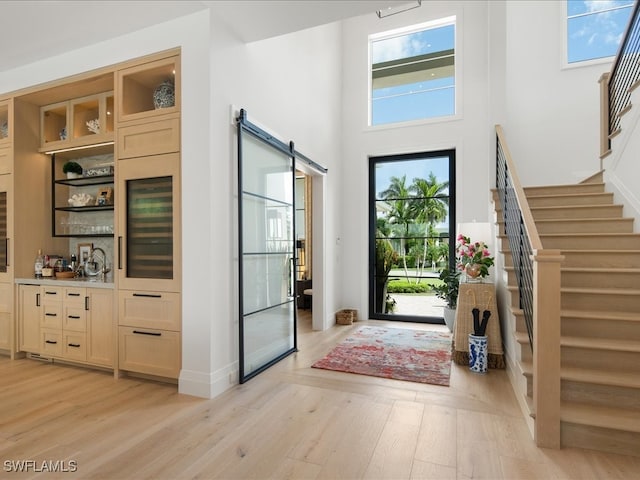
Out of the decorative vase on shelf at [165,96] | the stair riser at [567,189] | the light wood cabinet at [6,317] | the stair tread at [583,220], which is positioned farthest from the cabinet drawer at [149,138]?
the stair riser at [567,189]

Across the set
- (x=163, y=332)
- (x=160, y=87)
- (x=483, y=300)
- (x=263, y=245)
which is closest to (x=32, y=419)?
(x=163, y=332)

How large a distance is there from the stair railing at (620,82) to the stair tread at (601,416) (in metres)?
2.92

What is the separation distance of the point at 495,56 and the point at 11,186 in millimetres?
5783

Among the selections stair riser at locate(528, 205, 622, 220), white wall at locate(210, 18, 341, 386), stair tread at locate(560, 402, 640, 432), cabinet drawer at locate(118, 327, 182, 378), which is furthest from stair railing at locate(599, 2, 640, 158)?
cabinet drawer at locate(118, 327, 182, 378)

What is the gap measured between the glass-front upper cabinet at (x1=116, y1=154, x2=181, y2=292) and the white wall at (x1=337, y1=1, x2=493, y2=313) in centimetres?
322

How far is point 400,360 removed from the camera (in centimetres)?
361

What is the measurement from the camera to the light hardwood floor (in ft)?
6.05

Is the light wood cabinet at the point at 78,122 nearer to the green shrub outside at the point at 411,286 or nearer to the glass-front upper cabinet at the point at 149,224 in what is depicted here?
the glass-front upper cabinet at the point at 149,224

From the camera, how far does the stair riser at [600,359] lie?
91.6 inches

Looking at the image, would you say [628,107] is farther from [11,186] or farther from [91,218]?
[11,186]

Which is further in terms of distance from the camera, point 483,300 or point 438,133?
point 438,133

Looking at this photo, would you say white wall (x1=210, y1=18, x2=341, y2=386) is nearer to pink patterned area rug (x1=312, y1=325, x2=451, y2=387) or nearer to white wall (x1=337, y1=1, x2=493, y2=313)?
white wall (x1=337, y1=1, x2=493, y2=313)

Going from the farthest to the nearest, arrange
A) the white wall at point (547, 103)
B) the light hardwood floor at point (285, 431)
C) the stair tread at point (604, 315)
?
the white wall at point (547, 103) < the stair tread at point (604, 315) < the light hardwood floor at point (285, 431)

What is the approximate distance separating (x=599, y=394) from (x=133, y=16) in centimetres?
432
